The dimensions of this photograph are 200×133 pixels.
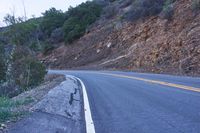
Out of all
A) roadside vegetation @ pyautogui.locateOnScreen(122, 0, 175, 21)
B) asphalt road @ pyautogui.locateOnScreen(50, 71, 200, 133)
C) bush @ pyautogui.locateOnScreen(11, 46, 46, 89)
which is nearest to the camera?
asphalt road @ pyautogui.locateOnScreen(50, 71, 200, 133)

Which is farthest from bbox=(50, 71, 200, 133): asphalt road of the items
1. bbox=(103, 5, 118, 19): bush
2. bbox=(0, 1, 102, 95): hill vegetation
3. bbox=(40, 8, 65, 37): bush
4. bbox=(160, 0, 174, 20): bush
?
bbox=(40, 8, 65, 37): bush

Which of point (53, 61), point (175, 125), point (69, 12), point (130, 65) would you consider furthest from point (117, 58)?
point (175, 125)

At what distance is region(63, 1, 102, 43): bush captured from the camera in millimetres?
63588

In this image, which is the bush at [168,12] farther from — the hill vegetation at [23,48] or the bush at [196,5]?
the hill vegetation at [23,48]

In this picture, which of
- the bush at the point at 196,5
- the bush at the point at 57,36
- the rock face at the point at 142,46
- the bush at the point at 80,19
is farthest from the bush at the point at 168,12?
the bush at the point at 57,36

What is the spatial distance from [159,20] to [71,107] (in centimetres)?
2953

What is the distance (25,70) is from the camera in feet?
95.5

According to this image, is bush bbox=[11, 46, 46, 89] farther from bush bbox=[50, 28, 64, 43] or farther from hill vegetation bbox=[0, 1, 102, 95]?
bush bbox=[50, 28, 64, 43]

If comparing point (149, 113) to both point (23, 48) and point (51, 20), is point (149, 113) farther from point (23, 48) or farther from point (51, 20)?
point (51, 20)

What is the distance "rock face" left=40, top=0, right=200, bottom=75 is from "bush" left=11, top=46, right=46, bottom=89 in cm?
812

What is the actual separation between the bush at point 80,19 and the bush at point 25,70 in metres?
33.4

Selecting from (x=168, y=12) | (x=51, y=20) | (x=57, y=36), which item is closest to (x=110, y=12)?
(x=57, y=36)

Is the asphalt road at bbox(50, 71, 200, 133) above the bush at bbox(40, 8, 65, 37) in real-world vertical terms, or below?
below

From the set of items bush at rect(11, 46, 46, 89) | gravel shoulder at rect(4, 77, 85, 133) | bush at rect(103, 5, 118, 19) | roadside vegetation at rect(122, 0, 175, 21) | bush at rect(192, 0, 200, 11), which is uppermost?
bush at rect(103, 5, 118, 19)
